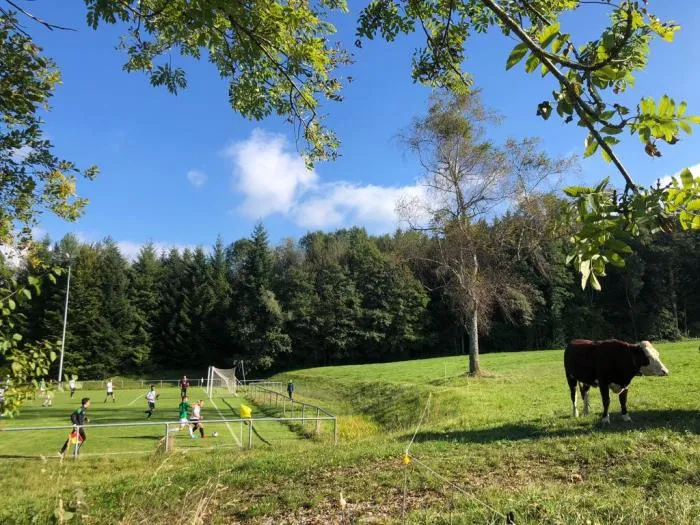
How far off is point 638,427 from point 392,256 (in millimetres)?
17607

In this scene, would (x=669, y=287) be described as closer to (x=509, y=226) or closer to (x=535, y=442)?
(x=509, y=226)

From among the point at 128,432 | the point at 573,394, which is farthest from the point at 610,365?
the point at 128,432

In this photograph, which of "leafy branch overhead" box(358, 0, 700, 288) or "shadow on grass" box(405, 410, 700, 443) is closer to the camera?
"leafy branch overhead" box(358, 0, 700, 288)

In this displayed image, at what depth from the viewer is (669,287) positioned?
5931 centimetres

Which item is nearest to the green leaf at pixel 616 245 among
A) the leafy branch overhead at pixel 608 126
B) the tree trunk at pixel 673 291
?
the leafy branch overhead at pixel 608 126

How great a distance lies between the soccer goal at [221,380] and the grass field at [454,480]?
85.3ft

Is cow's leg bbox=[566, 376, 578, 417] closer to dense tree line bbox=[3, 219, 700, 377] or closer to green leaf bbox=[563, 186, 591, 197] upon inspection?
green leaf bbox=[563, 186, 591, 197]

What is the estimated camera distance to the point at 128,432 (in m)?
21.4

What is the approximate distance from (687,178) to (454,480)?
621 cm

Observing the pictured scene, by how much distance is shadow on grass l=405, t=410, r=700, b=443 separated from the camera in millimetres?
9375

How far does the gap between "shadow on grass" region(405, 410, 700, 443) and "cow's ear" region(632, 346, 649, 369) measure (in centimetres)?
112

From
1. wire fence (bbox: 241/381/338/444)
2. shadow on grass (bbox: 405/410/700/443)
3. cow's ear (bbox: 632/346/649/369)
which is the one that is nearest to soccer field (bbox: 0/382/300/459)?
wire fence (bbox: 241/381/338/444)

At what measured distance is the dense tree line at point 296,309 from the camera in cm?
5934

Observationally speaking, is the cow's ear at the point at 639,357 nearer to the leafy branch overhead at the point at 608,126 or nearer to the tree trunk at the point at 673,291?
the leafy branch overhead at the point at 608,126
